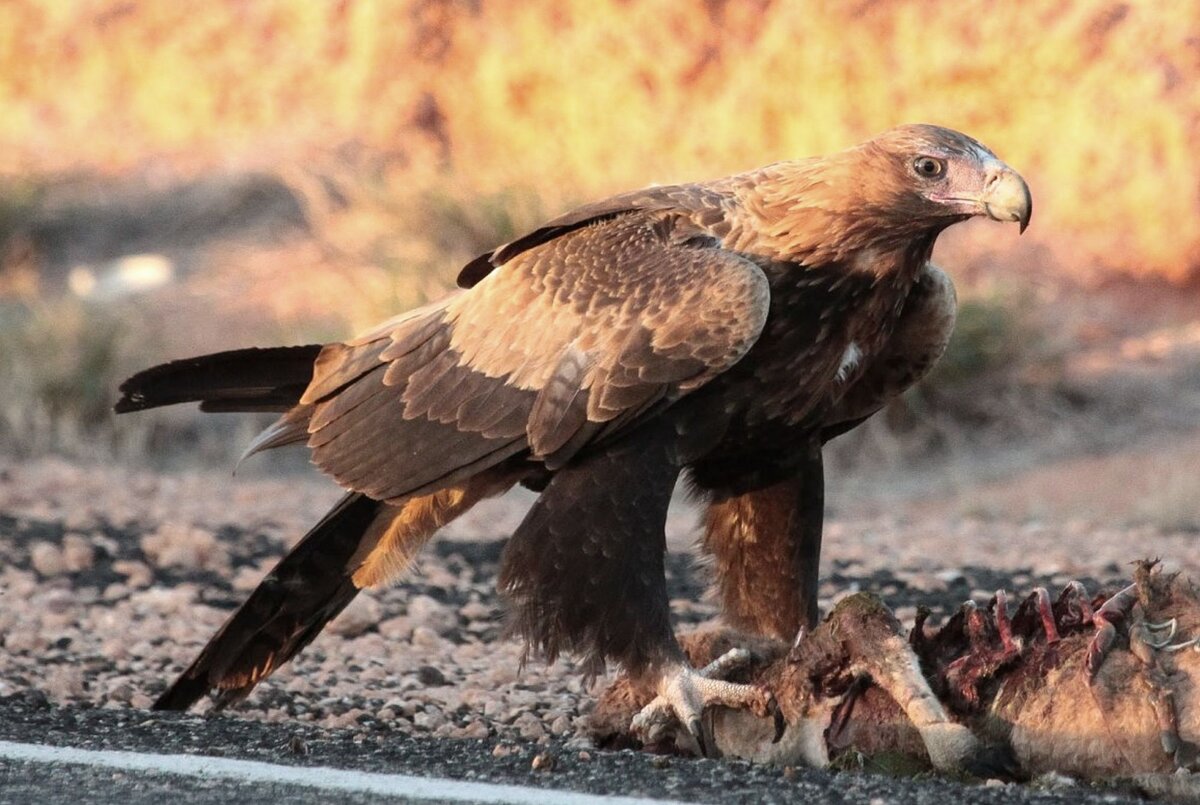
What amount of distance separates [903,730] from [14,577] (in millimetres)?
4019

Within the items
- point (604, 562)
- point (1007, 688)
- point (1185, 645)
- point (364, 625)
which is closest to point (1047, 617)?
point (1007, 688)

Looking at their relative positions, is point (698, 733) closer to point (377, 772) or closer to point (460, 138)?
point (377, 772)

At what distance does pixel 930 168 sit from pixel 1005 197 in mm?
237

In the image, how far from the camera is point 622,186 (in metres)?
14.0

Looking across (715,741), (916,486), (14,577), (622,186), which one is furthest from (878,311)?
(622,186)

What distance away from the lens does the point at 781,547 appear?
5516 mm

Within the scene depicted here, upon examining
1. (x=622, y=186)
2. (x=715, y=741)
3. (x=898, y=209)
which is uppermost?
(x=622, y=186)

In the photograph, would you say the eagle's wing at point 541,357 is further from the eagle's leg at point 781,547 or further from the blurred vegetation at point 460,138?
the blurred vegetation at point 460,138

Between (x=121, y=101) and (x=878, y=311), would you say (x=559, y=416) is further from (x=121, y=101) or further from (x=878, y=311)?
(x=121, y=101)

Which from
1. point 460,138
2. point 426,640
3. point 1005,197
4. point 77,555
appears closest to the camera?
point 1005,197

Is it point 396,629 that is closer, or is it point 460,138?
point 396,629

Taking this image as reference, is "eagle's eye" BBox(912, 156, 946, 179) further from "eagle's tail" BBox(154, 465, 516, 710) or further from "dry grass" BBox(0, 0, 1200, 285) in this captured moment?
"dry grass" BBox(0, 0, 1200, 285)

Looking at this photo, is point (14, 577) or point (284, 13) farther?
point (284, 13)

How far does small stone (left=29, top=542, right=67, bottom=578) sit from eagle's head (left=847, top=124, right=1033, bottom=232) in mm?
3694
